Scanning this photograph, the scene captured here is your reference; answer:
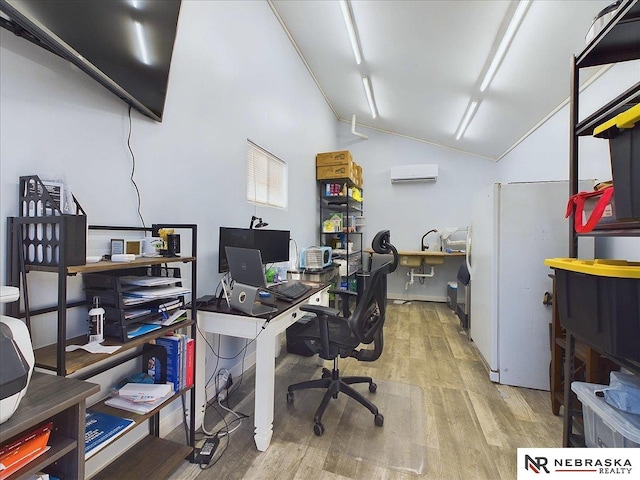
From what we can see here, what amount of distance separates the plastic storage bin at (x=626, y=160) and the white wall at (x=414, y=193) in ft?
13.9

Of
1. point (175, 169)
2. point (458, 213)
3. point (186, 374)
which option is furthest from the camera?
point (458, 213)

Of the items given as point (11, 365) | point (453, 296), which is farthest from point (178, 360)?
point (453, 296)

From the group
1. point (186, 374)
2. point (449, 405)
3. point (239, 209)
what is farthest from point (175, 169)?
point (449, 405)

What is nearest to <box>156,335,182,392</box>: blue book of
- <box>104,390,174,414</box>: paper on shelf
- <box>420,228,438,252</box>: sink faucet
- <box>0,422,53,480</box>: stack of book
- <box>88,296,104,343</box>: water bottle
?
<box>104,390,174,414</box>: paper on shelf

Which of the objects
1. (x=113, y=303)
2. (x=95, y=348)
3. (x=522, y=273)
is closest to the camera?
(x=95, y=348)

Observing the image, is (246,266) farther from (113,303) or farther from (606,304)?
(606,304)

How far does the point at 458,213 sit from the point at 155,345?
5187mm

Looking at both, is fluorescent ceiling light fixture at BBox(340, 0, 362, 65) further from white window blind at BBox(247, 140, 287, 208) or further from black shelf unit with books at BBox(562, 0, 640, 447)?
black shelf unit with books at BBox(562, 0, 640, 447)

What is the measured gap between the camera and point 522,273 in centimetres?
223

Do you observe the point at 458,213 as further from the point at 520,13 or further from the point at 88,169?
the point at 88,169

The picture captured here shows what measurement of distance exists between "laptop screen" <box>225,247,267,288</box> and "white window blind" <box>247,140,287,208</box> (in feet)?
3.17

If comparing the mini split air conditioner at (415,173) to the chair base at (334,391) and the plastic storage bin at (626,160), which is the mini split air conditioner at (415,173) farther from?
the plastic storage bin at (626,160)

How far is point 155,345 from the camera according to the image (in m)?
1.44

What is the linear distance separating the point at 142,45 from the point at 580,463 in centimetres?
272
